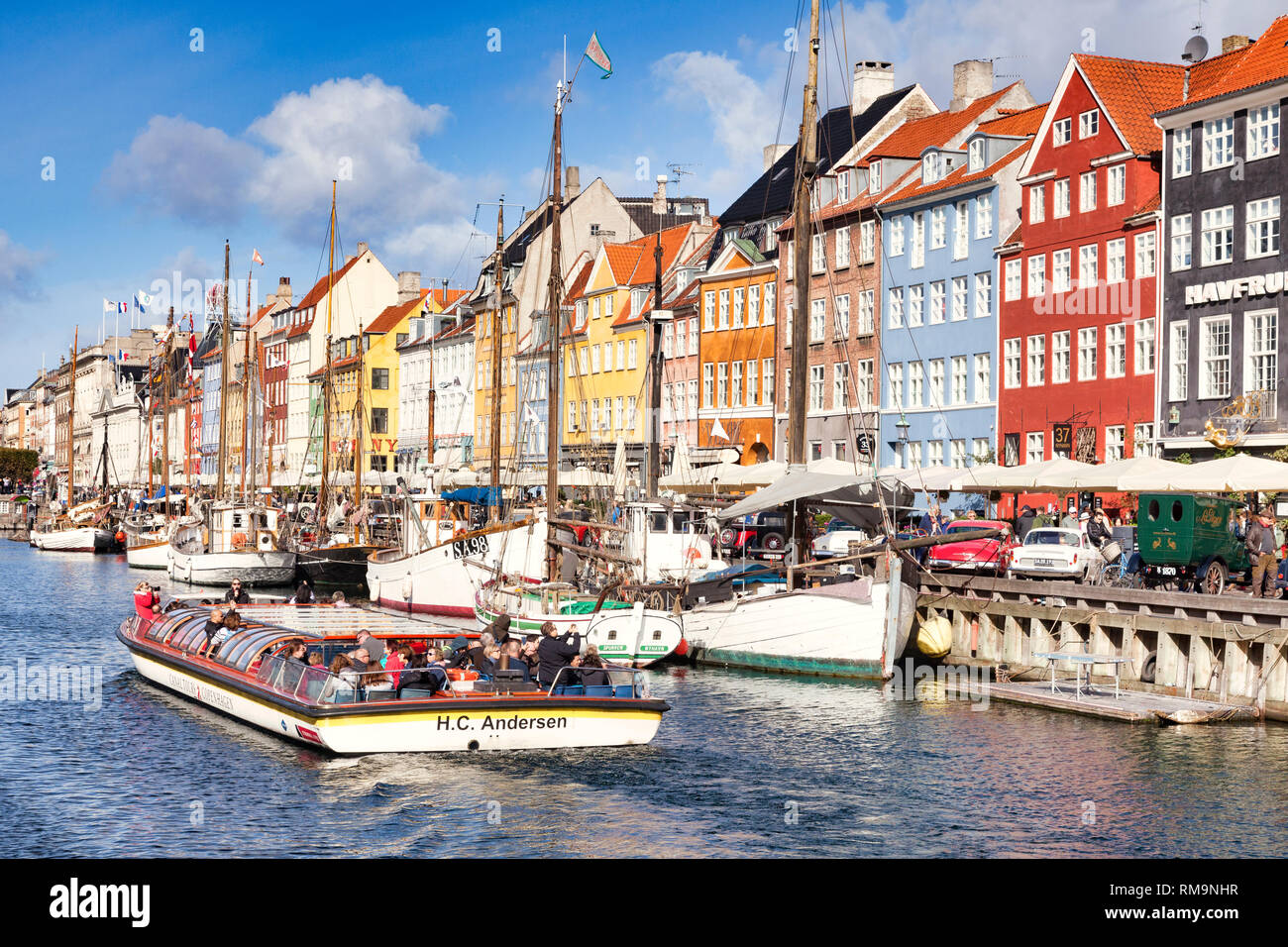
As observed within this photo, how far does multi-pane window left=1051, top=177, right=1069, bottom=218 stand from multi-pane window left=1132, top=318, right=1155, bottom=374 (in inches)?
241

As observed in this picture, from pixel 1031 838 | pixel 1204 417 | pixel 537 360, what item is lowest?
pixel 1031 838

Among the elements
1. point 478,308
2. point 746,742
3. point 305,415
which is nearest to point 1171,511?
point 746,742

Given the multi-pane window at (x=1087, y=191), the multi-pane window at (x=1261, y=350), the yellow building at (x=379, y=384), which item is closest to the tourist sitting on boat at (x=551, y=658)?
the multi-pane window at (x=1261, y=350)

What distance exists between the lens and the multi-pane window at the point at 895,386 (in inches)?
2724

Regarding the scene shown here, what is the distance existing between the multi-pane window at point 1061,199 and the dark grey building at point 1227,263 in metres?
6.41

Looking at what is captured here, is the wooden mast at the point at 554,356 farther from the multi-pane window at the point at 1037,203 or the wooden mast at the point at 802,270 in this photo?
the multi-pane window at the point at 1037,203

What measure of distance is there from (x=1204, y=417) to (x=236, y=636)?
108 ft

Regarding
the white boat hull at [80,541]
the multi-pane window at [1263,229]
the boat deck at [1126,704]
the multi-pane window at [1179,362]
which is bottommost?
the boat deck at [1126,704]

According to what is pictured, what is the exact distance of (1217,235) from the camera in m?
51.2

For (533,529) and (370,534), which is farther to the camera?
(370,534)

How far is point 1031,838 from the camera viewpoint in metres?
20.0

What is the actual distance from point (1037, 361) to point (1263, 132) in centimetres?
1367

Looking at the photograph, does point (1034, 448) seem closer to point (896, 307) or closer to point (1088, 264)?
point (1088, 264)

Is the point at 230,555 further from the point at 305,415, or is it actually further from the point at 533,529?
the point at 305,415
